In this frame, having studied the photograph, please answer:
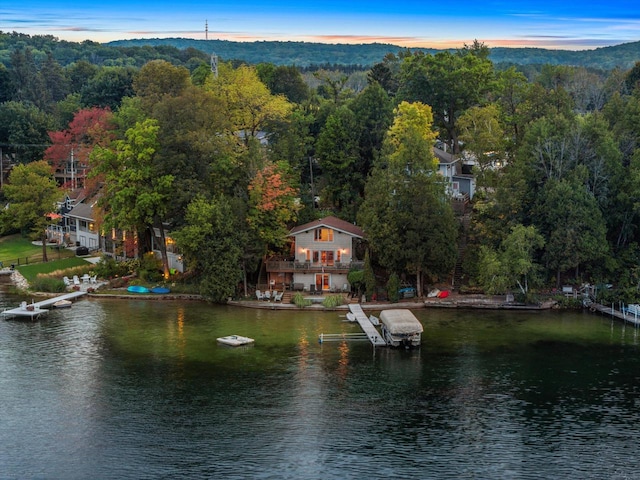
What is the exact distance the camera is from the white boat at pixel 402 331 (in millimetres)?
53312

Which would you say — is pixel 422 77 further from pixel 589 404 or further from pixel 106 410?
pixel 106 410

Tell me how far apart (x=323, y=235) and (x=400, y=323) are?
1709 cm

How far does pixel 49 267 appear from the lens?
7731 centimetres

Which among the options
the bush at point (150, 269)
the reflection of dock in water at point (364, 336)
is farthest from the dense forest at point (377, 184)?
the reflection of dock in water at point (364, 336)

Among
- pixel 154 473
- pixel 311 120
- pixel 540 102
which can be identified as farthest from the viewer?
pixel 311 120

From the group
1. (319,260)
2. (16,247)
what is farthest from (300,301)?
(16,247)

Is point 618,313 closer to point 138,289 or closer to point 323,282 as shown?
point 323,282

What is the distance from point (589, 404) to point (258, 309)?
2814 centimetres

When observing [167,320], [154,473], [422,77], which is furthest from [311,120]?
[154,473]

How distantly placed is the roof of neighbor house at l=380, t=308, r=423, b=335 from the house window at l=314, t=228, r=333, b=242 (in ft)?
46.2

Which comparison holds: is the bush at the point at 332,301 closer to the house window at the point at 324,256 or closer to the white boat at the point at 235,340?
the house window at the point at 324,256

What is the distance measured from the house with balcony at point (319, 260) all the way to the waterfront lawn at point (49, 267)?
745 inches

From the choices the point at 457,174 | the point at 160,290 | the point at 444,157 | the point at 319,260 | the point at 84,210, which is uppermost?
the point at 444,157

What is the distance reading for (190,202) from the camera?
2707 inches
